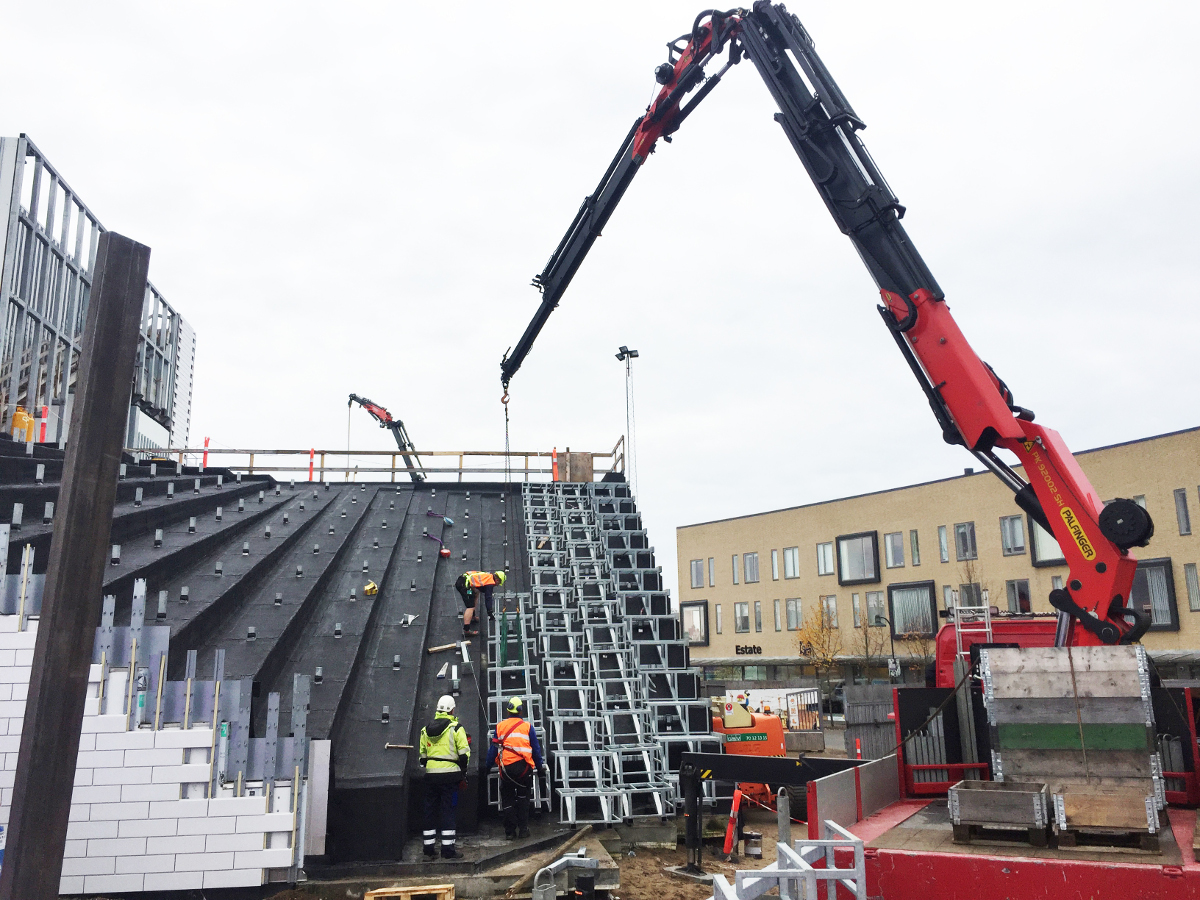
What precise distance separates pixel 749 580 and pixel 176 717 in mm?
48625

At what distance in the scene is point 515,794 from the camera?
1303 centimetres

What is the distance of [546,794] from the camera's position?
14.1 meters

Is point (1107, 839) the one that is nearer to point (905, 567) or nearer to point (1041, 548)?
point (1041, 548)

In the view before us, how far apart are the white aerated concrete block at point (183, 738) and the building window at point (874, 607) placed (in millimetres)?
42376

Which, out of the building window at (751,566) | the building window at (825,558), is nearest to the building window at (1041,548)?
the building window at (825,558)

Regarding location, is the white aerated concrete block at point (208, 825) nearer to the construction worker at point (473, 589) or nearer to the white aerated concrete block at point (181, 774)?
the white aerated concrete block at point (181, 774)

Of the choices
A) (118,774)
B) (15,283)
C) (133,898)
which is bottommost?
(133,898)

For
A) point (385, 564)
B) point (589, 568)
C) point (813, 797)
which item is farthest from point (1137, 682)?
point (385, 564)

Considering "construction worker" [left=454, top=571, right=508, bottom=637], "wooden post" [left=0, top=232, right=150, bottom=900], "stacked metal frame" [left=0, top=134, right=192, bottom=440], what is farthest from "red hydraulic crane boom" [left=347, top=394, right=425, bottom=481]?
"wooden post" [left=0, top=232, right=150, bottom=900]

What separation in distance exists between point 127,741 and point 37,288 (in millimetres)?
19214

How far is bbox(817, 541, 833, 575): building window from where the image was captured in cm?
5178

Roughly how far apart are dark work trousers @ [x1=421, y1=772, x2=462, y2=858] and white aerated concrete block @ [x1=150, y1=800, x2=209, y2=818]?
267 centimetres

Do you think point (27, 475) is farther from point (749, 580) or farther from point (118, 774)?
point (749, 580)

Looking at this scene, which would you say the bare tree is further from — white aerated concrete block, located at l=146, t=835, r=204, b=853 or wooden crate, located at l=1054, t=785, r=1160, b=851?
wooden crate, located at l=1054, t=785, r=1160, b=851
